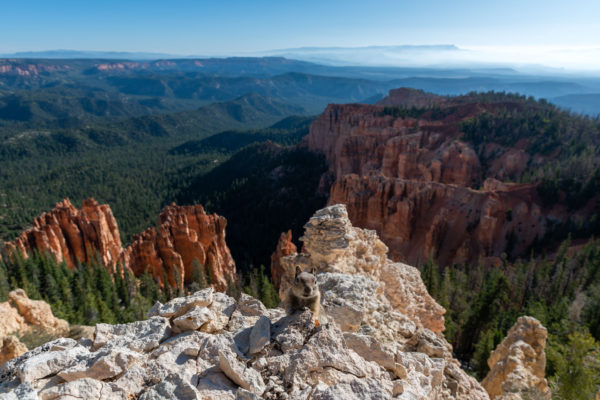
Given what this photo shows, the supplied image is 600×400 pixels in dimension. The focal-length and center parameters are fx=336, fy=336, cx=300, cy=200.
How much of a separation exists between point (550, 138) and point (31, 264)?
76696mm

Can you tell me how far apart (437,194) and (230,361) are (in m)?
47.5

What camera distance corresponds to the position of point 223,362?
518 cm

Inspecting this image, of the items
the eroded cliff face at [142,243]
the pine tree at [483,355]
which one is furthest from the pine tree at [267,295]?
the pine tree at [483,355]

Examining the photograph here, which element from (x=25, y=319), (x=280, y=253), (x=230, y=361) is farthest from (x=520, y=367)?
(x=25, y=319)

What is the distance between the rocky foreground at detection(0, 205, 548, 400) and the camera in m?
4.80

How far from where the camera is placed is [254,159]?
93000mm

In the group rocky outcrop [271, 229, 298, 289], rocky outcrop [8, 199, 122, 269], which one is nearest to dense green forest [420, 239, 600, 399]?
rocky outcrop [271, 229, 298, 289]

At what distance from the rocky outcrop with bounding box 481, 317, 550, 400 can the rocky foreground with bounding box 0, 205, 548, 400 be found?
4995 mm

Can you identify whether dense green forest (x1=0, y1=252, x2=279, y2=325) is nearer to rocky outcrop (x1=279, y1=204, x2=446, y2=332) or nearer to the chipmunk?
rocky outcrop (x1=279, y1=204, x2=446, y2=332)

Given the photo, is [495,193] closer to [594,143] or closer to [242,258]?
[594,143]

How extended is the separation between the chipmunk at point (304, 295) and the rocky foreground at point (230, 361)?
244 mm

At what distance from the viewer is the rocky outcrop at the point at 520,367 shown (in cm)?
1189

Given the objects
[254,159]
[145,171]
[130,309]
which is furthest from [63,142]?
[130,309]

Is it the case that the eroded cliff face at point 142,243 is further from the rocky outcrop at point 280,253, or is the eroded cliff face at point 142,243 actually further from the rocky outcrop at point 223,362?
the rocky outcrop at point 223,362
